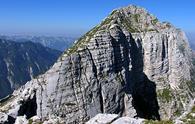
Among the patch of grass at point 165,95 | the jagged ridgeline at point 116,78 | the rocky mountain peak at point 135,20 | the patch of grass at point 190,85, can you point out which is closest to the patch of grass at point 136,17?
the rocky mountain peak at point 135,20

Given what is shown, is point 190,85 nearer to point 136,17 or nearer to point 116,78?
point 136,17

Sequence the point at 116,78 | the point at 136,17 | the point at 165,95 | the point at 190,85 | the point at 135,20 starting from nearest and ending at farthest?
the point at 116,78, the point at 165,95, the point at 190,85, the point at 135,20, the point at 136,17

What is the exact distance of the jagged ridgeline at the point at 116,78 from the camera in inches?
4097

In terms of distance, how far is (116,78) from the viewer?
118m

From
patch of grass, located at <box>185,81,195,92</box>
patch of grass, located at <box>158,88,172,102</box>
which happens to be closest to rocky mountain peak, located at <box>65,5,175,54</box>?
patch of grass, located at <box>185,81,195,92</box>

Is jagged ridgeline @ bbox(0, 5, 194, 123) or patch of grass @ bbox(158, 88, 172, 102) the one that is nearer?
jagged ridgeline @ bbox(0, 5, 194, 123)

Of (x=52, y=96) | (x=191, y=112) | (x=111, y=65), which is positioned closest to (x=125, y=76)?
(x=111, y=65)

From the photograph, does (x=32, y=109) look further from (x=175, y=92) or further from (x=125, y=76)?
(x=175, y=92)

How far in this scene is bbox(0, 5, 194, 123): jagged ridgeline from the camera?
341 ft

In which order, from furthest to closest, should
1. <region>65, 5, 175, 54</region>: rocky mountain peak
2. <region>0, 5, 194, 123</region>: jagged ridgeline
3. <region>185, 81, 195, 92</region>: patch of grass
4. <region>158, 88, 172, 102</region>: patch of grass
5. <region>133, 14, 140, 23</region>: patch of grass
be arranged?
<region>133, 14, 140, 23</region>: patch of grass → <region>185, 81, 195, 92</region>: patch of grass → <region>65, 5, 175, 54</region>: rocky mountain peak → <region>158, 88, 172, 102</region>: patch of grass → <region>0, 5, 194, 123</region>: jagged ridgeline

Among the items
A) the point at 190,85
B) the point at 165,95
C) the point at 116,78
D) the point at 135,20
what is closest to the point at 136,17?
the point at 135,20

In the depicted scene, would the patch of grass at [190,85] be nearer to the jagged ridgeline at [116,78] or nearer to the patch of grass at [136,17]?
the jagged ridgeline at [116,78]

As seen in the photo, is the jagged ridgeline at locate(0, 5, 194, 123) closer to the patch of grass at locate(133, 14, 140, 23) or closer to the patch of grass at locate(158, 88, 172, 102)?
the patch of grass at locate(158, 88, 172, 102)

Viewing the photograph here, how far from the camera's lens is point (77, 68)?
108375 millimetres
